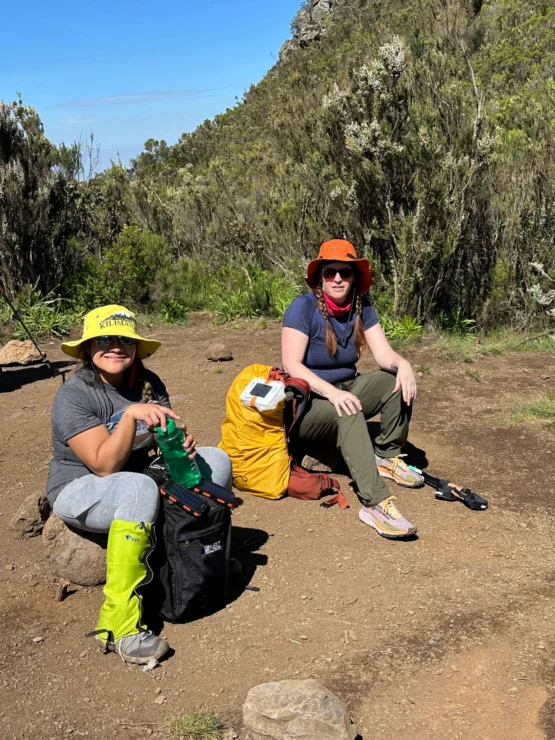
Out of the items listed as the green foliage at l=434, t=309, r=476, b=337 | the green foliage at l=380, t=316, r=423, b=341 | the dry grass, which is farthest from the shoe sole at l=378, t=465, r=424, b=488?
the green foliage at l=434, t=309, r=476, b=337

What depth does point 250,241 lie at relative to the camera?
10133 millimetres

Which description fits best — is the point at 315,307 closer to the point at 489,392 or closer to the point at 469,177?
the point at 489,392

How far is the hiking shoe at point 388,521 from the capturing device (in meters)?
3.59

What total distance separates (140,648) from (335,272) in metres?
2.24

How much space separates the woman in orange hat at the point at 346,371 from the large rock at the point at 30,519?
1.47m

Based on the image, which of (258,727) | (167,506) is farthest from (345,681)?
(167,506)

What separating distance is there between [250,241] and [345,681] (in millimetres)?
8115

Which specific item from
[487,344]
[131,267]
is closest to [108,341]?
[487,344]

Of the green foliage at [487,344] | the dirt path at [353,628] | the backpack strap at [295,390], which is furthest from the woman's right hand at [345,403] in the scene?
the green foliage at [487,344]

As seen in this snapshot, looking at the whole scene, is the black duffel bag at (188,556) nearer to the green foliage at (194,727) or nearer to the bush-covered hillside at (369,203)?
the green foliage at (194,727)

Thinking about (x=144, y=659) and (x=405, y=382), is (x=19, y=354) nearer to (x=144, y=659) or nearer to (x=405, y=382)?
(x=405, y=382)

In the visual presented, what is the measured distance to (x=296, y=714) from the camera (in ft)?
7.31

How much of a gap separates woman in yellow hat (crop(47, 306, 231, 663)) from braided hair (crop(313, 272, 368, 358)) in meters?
1.22

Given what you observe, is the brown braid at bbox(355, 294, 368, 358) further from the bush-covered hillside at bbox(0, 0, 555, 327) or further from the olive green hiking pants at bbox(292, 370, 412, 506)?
the bush-covered hillside at bbox(0, 0, 555, 327)
